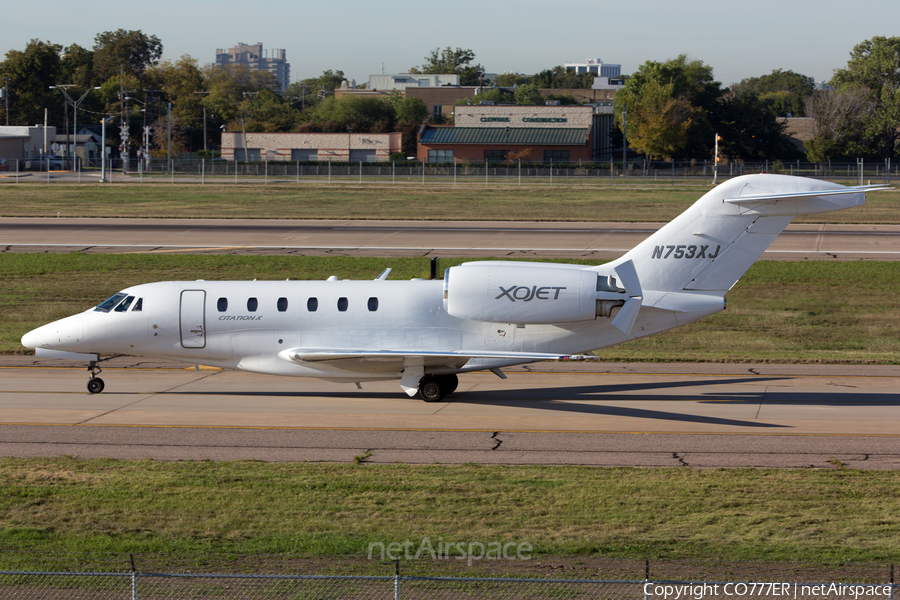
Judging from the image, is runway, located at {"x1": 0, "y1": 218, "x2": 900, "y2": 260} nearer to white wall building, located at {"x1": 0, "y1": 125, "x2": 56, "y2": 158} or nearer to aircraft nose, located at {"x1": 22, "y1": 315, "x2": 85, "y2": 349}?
aircraft nose, located at {"x1": 22, "y1": 315, "x2": 85, "y2": 349}

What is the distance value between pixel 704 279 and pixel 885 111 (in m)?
110

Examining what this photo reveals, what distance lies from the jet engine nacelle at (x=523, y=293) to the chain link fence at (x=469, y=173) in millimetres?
79137

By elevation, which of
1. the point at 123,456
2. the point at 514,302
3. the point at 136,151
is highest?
the point at 136,151

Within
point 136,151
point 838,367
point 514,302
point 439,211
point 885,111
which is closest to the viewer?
point 514,302

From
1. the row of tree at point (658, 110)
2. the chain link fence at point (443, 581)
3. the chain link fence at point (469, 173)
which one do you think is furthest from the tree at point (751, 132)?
the chain link fence at point (443, 581)

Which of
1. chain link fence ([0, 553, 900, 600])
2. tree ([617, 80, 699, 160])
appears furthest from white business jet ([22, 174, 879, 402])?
tree ([617, 80, 699, 160])

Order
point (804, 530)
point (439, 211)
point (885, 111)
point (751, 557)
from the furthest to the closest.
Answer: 1. point (885, 111)
2. point (439, 211)
3. point (804, 530)
4. point (751, 557)

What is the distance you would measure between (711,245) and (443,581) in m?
13.7

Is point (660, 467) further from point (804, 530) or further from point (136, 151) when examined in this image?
point (136, 151)

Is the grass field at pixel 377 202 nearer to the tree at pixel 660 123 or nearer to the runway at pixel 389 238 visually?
the runway at pixel 389 238

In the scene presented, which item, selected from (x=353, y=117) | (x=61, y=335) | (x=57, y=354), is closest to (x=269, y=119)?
(x=353, y=117)

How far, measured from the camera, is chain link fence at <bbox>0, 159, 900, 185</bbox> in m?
100

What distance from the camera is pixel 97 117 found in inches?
6555

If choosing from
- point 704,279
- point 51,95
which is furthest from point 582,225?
point 51,95
